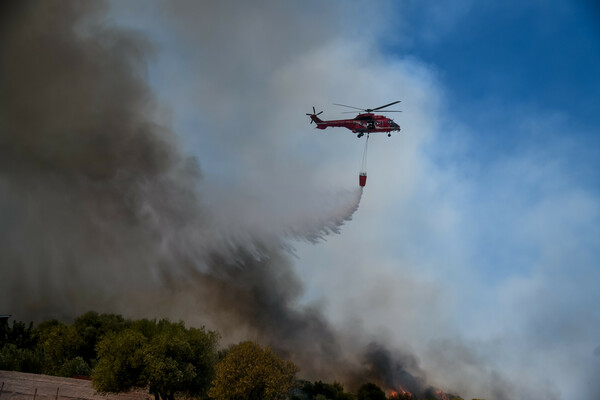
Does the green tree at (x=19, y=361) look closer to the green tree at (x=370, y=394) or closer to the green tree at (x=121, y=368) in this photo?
the green tree at (x=121, y=368)

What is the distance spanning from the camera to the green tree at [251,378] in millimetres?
57188

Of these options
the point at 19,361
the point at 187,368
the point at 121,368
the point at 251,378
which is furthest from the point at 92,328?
the point at 251,378

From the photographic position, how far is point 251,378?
5725cm

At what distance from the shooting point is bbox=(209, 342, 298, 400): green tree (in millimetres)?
57188

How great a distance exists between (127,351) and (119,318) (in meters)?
73.5

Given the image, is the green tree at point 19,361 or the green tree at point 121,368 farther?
the green tree at point 19,361

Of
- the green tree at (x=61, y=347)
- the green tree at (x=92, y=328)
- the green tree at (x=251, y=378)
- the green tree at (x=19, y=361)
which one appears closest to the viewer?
the green tree at (x=251, y=378)

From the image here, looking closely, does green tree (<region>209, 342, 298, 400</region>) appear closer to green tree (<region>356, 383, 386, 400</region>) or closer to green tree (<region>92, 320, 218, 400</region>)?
green tree (<region>92, 320, 218, 400</region>)

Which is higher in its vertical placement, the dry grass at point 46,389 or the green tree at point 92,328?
the green tree at point 92,328

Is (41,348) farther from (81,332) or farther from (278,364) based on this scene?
(278,364)

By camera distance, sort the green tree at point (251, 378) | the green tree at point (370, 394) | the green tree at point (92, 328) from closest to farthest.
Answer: the green tree at point (251, 378) → the green tree at point (92, 328) → the green tree at point (370, 394)

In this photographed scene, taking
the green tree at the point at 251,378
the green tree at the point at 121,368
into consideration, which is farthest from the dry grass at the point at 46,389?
the green tree at the point at 251,378

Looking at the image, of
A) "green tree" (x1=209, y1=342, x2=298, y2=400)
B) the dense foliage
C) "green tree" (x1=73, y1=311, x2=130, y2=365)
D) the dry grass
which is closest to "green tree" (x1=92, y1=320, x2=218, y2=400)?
the dense foliage

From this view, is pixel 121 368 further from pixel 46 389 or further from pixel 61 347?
pixel 61 347
